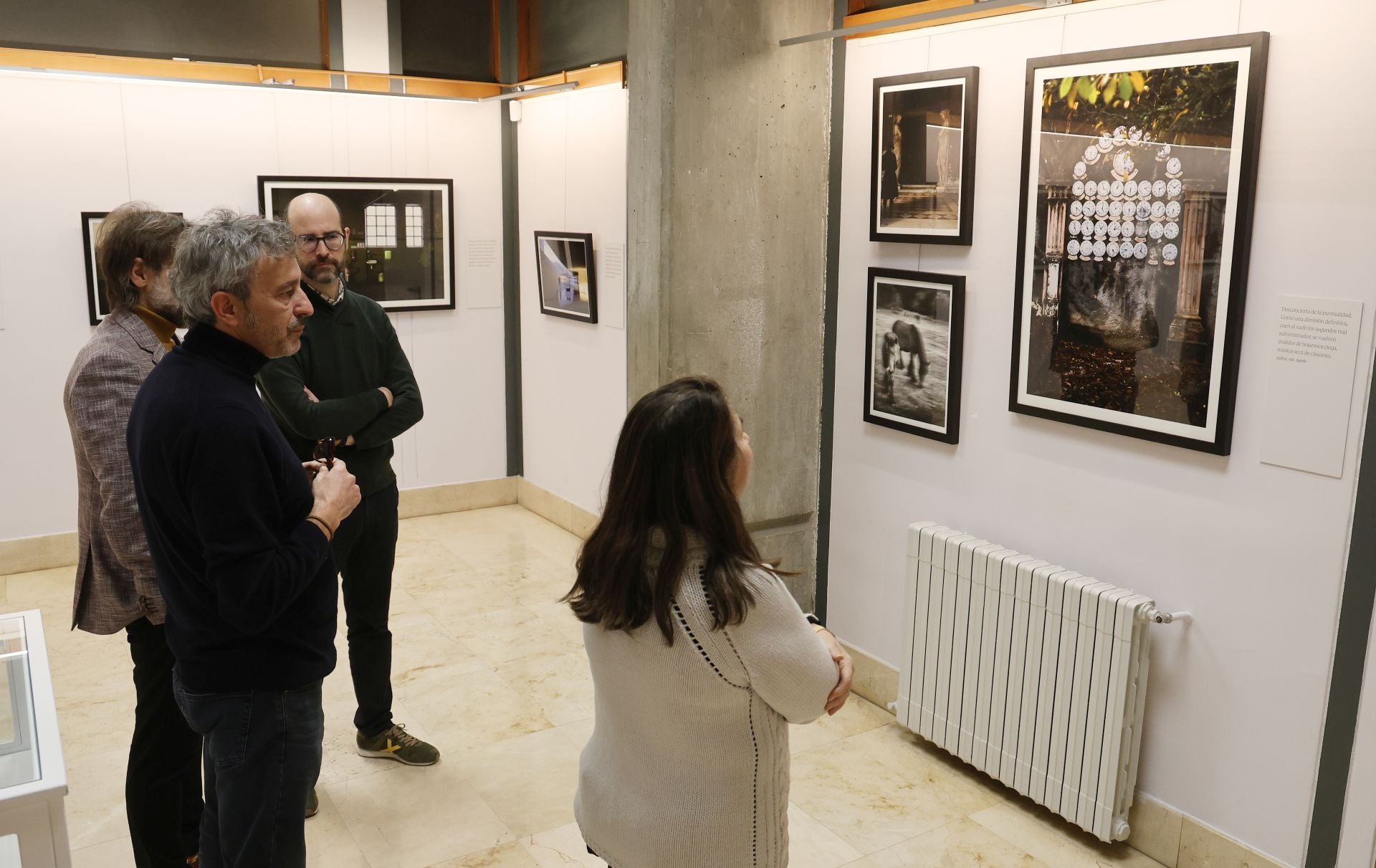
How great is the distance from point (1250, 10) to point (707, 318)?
240 cm

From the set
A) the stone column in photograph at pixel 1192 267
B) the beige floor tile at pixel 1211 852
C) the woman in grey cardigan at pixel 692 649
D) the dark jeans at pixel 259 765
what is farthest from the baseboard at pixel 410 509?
the woman in grey cardigan at pixel 692 649

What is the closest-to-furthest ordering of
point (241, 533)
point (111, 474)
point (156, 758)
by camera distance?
point (241, 533), point (111, 474), point (156, 758)

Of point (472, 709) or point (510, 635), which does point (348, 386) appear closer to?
point (472, 709)

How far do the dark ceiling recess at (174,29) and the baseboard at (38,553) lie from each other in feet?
9.91

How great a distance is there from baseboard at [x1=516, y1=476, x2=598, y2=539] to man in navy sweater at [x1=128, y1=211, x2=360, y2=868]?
15.7 ft

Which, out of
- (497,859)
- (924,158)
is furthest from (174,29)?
(497,859)

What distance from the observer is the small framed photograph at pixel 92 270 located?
6688mm

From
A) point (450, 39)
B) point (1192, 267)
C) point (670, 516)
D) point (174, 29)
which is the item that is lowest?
point (670, 516)

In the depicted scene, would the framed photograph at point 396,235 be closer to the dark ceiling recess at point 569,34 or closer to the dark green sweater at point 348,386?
the dark ceiling recess at point 569,34

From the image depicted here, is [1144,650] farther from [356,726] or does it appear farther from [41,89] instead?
[41,89]

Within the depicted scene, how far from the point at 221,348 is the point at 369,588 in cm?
206

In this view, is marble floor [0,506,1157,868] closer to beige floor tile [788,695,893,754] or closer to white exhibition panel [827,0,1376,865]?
beige floor tile [788,695,893,754]

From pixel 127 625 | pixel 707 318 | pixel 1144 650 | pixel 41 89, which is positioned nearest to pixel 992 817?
pixel 1144 650

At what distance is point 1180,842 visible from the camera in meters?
3.83
